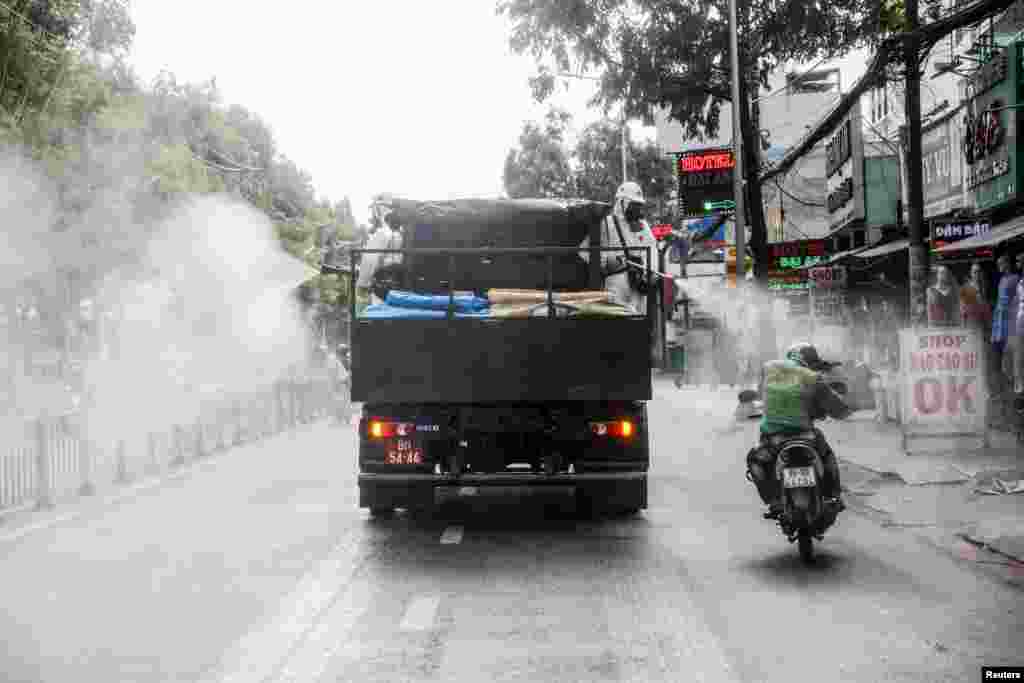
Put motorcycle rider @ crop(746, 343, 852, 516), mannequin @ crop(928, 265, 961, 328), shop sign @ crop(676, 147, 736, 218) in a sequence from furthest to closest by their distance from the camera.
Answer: shop sign @ crop(676, 147, 736, 218) < mannequin @ crop(928, 265, 961, 328) < motorcycle rider @ crop(746, 343, 852, 516)

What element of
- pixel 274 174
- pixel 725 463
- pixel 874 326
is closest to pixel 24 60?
pixel 725 463

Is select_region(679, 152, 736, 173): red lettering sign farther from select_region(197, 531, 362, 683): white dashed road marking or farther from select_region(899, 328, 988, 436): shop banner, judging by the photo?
select_region(197, 531, 362, 683): white dashed road marking

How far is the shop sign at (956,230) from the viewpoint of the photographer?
1900 cm

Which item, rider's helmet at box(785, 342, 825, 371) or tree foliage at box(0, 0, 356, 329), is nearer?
rider's helmet at box(785, 342, 825, 371)

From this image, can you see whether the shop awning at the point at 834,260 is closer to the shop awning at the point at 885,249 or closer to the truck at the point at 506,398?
the shop awning at the point at 885,249

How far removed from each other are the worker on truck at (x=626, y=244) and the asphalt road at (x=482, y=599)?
83.9 inches

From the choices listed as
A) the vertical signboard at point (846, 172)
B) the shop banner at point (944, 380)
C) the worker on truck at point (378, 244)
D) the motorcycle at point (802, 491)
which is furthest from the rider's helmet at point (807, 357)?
the vertical signboard at point (846, 172)

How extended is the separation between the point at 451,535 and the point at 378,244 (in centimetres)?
359

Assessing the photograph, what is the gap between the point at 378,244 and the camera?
13.8 m

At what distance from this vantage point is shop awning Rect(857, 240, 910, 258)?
22.7 meters

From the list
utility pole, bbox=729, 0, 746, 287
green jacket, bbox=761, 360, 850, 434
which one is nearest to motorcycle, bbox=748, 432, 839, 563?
green jacket, bbox=761, 360, 850, 434

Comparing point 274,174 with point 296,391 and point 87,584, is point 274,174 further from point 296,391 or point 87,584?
point 87,584

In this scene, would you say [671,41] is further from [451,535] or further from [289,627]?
[289,627]

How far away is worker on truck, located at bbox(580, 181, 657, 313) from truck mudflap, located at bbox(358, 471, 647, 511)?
89.3 inches
